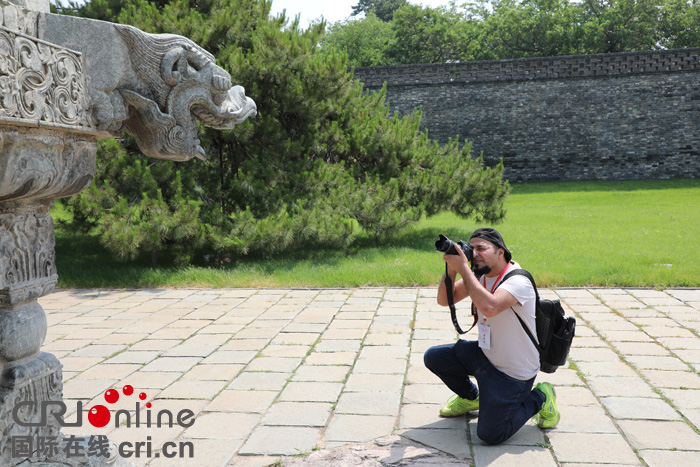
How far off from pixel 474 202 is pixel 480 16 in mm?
34950

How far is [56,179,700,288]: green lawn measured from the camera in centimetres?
737

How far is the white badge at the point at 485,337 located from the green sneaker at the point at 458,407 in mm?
419

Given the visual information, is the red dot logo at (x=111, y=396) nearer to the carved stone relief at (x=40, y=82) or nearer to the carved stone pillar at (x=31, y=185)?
the carved stone pillar at (x=31, y=185)

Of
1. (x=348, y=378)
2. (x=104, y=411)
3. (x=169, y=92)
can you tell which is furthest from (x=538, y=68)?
(x=169, y=92)

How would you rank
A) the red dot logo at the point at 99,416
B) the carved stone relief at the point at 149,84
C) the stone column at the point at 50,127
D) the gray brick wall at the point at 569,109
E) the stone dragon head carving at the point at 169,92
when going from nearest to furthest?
the stone column at the point at 50,127 → the carved stone relief at the point at 149,84 → the stone dragon head carving at the point at 169,92 → the red dot logo at the point at 99,416 → the gray brick wall at the point at 569,109

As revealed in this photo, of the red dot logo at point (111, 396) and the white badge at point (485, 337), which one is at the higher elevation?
the white badge at point (485, 337)

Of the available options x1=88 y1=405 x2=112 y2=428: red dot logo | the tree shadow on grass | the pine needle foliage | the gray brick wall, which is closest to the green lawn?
the pine needle foliage

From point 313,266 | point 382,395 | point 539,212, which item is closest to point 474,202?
point 313,266

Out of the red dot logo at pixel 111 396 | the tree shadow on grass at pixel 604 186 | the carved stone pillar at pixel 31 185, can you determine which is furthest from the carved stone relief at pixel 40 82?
the tree shadow on grass at pixel 604 186

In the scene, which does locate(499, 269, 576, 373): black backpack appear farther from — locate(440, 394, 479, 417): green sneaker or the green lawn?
the green lawn

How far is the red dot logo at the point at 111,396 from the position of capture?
3551 millimetres

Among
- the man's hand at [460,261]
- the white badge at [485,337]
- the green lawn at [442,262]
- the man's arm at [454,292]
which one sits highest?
the man's hand at [460,261]

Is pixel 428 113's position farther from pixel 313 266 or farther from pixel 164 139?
pixel 164 139

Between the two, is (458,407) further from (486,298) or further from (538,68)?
(538,68)
